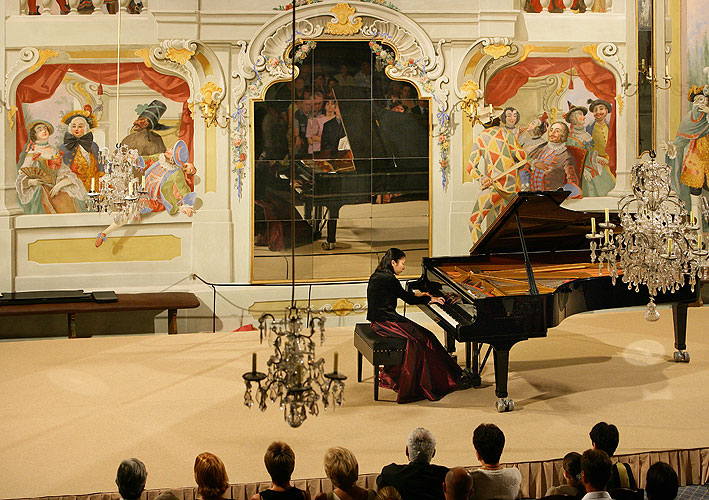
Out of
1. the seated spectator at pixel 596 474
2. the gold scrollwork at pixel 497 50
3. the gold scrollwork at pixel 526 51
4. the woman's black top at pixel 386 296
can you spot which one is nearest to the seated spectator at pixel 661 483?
the seated spectator at pixel 596 474

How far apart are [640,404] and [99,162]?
616cm

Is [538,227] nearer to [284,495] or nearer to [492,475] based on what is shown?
[492,475]

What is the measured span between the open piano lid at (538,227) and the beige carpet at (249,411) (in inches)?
40.6

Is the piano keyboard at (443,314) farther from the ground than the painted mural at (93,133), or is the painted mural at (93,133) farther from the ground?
the painted mural at (93,133)

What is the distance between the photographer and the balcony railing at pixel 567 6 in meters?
10.2

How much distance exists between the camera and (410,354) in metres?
6.49

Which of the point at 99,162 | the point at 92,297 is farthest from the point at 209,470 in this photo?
the point at 99,162

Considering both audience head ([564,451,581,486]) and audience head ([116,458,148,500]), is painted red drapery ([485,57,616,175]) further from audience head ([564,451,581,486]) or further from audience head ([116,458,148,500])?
Result: audience head ([116,458,148,500])

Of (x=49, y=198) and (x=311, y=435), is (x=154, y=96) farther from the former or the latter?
(x=311, y=435)

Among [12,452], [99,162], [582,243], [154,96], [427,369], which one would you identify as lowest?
[12,452]

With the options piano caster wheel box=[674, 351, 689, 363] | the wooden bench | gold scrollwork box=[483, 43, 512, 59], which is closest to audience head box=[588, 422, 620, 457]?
piano caster wheel box=[674, 351, 689, 363]

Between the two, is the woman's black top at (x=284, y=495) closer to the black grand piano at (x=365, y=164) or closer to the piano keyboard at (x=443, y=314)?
the piano keyboard at (x=443, y=314)

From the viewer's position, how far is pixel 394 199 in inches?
401

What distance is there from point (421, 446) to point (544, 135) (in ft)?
21.6
